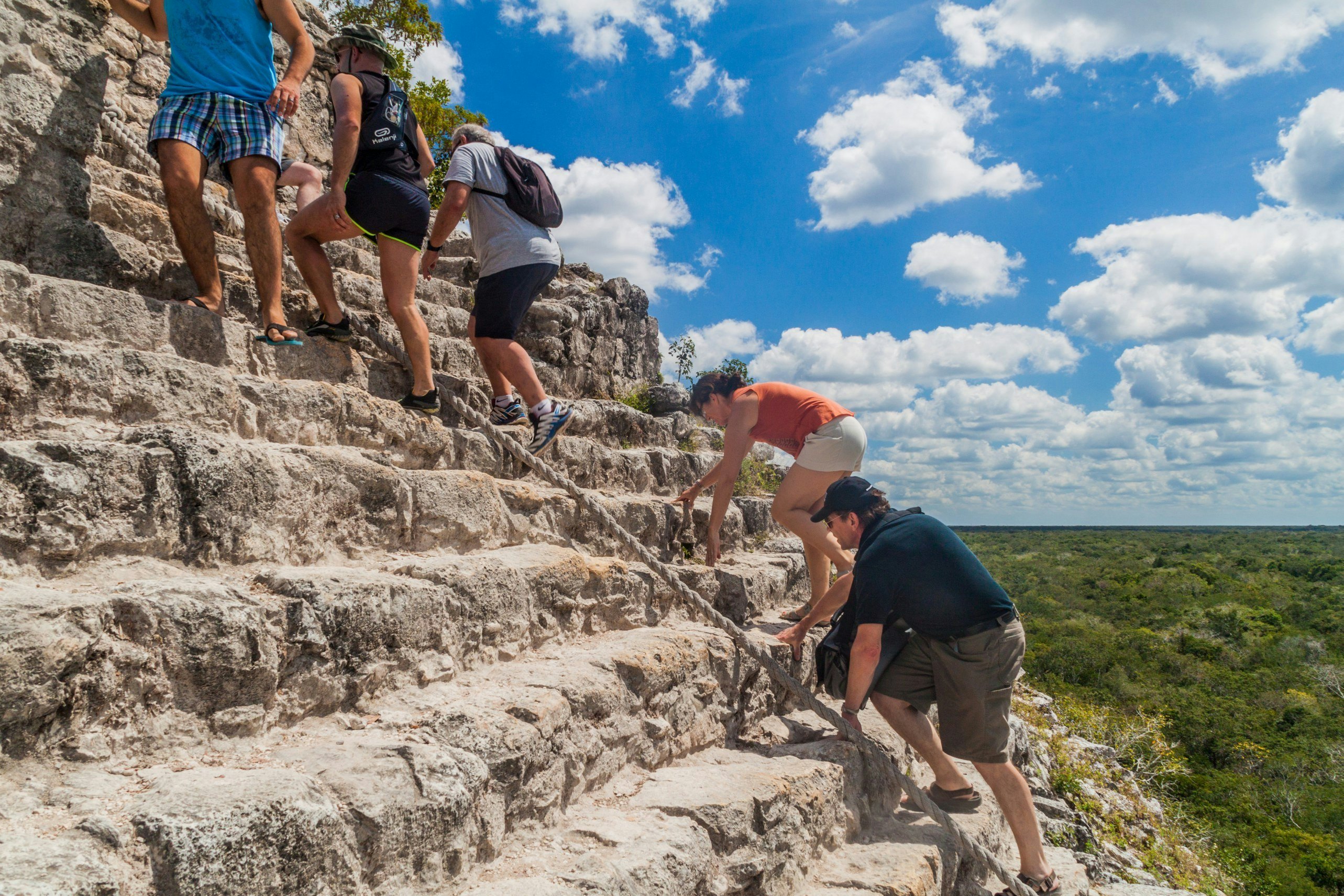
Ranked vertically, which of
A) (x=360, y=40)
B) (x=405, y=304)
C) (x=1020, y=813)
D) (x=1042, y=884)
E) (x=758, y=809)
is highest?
(x=360, y=40)

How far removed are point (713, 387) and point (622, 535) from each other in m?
1.40

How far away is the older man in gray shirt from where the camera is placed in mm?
3936

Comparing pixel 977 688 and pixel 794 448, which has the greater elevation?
pixel 794 448

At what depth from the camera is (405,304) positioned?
11.8ft

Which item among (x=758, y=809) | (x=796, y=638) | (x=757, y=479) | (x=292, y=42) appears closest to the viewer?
(x=758, y=809)

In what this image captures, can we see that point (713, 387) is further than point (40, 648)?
Yes

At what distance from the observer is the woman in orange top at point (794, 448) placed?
14.5 ft

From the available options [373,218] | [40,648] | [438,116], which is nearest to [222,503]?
[40,648]

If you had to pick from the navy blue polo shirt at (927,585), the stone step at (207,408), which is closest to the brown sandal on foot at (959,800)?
the navy blue polo shirt at (927,585)

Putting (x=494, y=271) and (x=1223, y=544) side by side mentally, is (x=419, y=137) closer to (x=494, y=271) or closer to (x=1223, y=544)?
(x=494, y=271)

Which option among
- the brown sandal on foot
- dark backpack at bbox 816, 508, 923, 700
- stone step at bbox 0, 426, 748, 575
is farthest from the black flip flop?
the brown sandal on foot

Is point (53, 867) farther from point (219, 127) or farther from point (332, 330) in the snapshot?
point (219, 127)

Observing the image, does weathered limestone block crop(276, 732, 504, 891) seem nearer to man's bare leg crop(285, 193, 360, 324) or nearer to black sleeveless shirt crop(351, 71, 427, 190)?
man's bare leg crop(285, 193, 360, 324)

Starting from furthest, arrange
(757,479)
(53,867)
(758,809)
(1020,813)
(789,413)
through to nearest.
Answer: (757,479) < (789,413) < (1020,813) < (758,809) < (53,867)
